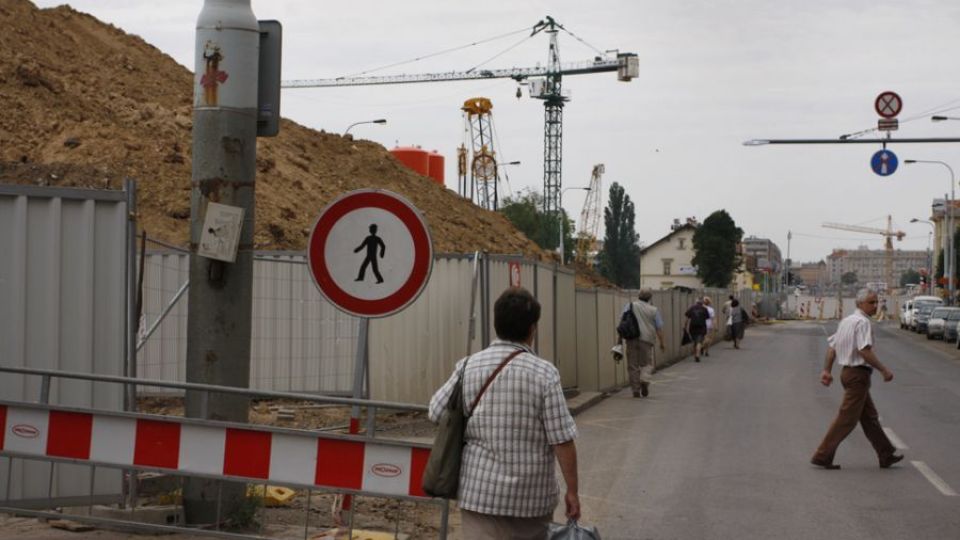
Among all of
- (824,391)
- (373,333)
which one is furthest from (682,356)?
(373,333)

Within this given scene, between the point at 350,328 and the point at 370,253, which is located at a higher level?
the point at 370,253

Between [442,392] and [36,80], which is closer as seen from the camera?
[442,392]

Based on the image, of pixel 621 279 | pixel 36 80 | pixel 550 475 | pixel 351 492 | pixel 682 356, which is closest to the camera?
pixel 550 475

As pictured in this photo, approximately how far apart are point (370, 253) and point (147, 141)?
21.3m

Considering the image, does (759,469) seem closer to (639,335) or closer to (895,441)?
(895,441)

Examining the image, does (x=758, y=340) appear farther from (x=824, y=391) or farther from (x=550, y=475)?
(x=550, y=475)

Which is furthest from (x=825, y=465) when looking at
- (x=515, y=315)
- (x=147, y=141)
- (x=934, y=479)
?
(x=147, y=141)

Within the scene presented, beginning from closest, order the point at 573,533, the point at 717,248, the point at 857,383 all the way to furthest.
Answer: the point at 573,533 < the point at 857,383 < the point at 717,248

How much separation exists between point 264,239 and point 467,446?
19745 mm

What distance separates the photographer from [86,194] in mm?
8148

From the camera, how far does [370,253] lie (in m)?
7.29

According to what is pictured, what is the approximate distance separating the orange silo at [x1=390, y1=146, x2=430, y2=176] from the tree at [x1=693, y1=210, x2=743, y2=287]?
2524 inches

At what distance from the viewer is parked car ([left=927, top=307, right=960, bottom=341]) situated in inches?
2200

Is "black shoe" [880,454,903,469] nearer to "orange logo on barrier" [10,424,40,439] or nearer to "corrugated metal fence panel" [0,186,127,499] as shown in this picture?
"corrugated metal fence panel" [0,186,127,499]
